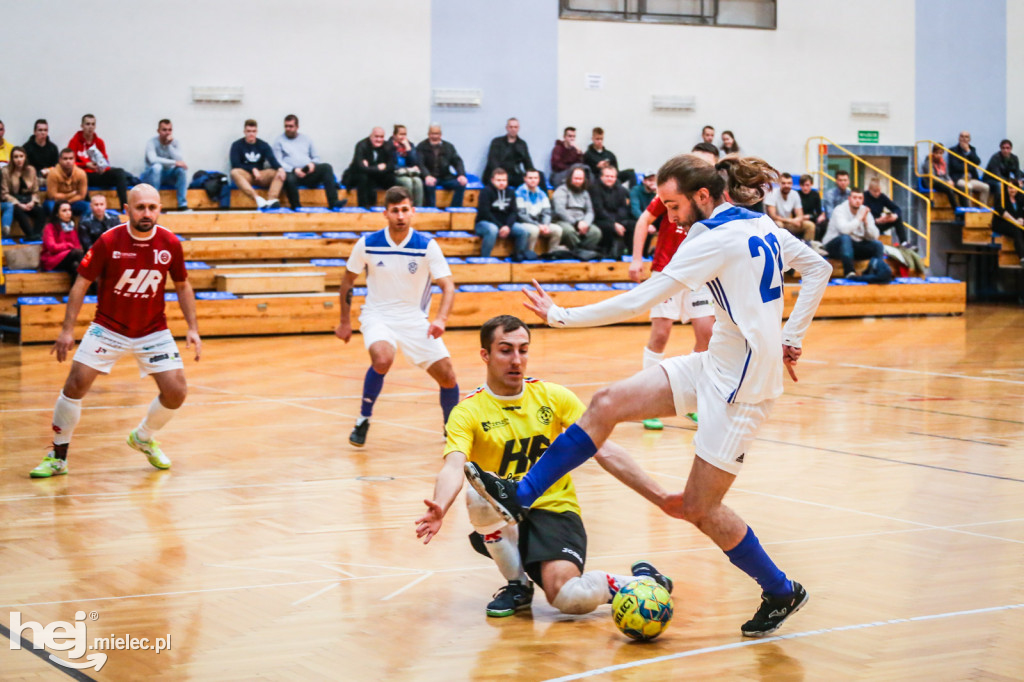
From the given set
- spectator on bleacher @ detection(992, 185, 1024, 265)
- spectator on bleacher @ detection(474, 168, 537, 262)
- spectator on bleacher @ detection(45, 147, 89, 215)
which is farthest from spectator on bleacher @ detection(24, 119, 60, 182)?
spectator on bleacher @ detection(992, 185, 1024, 265)

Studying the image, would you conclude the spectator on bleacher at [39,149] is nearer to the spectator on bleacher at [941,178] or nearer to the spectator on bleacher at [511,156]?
the spectator on bleacher at [511,156]

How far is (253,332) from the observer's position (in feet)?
54.7

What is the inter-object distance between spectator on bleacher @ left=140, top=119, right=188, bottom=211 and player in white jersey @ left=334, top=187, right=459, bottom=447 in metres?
10.2

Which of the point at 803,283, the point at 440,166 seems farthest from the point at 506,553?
the point at 440,166

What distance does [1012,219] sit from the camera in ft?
73.0

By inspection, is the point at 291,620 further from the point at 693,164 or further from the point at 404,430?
the point at 404,430

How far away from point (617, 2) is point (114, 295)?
1650 cm

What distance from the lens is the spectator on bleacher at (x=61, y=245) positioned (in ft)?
52.6

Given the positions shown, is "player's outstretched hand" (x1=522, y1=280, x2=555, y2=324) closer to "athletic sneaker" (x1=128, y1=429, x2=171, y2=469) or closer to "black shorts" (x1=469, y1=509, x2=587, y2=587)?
"black shorts" (x1=469, y1=509, x2=587, y2=587)

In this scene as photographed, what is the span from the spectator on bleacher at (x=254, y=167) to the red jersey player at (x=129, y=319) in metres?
11.3

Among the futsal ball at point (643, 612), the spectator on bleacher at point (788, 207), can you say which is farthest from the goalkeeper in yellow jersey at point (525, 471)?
the spectator on bleacher at point (788, 207)

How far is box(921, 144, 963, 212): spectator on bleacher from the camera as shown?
927 inches

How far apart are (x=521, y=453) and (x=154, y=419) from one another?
3.62m

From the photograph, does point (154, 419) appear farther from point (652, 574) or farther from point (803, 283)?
point (803, 283)
